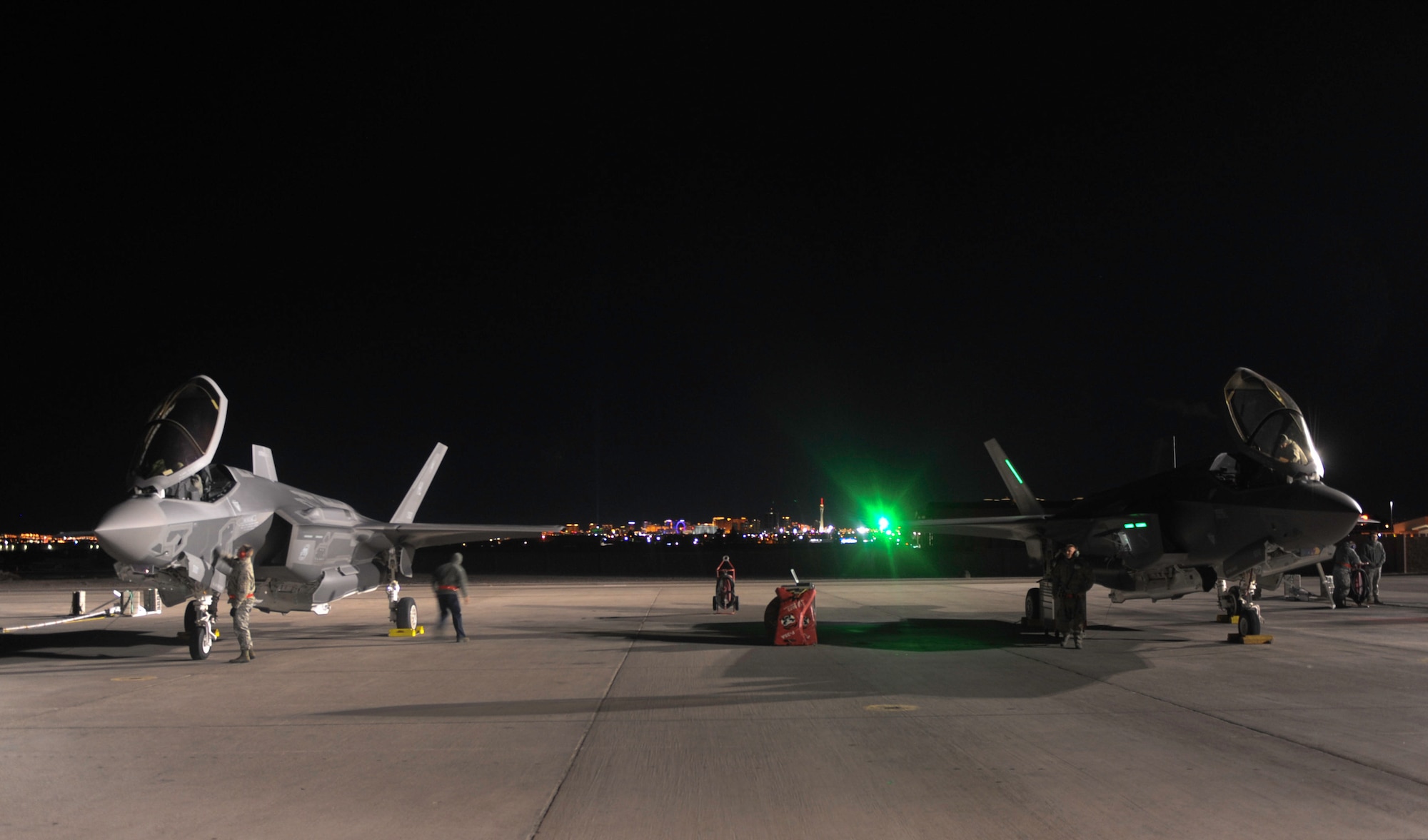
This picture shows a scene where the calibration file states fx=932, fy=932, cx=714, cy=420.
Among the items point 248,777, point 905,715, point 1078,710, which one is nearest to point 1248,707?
point 1078,710

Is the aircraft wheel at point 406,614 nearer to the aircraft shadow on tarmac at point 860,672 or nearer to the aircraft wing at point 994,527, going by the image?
the aircraft shadow on tarmac at point 860,672

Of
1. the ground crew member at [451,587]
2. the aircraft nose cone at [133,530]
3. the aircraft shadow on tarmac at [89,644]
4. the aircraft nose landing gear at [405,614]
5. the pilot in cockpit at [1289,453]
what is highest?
the pilot in cockpit at [1289,453]

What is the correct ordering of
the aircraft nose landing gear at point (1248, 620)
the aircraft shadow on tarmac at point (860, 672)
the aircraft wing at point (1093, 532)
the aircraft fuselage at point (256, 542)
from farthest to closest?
the aircraft wing at point (1093, 532) < the aircraft nose landing gear at point (1248, 620) < the aircraft fuselage at point (256, 542) < the aircraft shadow on tarmac at point (860, 672)

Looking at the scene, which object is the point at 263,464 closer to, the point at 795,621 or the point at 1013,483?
the point at 795,621

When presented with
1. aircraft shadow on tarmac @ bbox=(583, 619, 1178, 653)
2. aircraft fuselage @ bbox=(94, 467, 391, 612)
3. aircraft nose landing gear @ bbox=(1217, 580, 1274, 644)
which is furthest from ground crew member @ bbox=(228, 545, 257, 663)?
aircraft nose landing gear @ bbox=(1217, 580, 1274, 644)

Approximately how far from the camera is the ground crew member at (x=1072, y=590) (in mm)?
13703

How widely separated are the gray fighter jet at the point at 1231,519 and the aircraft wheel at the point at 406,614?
11.1 metres

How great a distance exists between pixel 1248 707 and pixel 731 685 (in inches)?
201

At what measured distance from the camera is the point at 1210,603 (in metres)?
24.1

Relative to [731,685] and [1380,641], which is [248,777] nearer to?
[731,685]

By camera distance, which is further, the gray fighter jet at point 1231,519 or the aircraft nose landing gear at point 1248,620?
the aircraft nose landing gear at point 1248,620

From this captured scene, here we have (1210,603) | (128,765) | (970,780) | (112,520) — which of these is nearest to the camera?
(970,780)

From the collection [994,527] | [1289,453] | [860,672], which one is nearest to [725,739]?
[860,672]

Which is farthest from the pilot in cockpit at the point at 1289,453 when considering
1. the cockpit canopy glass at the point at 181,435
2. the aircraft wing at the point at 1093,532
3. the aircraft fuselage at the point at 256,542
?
the cockpit canopy glass at the point at 181,435
